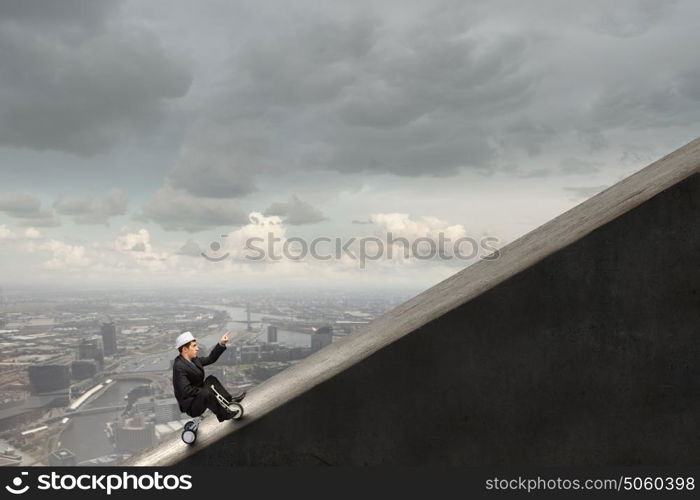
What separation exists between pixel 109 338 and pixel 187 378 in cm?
1448

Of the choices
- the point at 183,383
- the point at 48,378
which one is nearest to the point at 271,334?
the point at 48,378

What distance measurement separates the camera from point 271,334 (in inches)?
520

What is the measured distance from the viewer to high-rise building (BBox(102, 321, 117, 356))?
602 inches

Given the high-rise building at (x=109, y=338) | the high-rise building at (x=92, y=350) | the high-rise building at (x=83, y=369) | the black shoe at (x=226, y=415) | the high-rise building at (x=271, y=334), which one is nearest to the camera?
the black shoe at (x=226, y=415)

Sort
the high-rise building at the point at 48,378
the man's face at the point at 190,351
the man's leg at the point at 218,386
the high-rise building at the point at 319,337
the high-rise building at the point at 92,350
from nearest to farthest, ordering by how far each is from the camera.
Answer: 1. the man's leg at the point at 218,386
2. the man's face at the point at 190,351
3. the high-rise building at the point at 319,337
4. the high-rise building at the point at 48,378
5. the high-rise building at the point at 92,350

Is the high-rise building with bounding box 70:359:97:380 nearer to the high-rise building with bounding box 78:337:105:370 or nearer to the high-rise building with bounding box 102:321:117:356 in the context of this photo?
the high-rise building with bounding box 78:337:105:370

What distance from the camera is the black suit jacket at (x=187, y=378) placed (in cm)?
367

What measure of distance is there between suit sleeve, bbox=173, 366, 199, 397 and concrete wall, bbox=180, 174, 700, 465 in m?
0.64

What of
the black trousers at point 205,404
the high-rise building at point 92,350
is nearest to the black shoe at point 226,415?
the black trousers at point 205,404

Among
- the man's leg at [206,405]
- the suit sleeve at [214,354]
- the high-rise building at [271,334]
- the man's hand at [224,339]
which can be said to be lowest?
the high-rise building at [271,334]

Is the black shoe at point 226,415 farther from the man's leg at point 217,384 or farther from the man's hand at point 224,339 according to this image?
the man's hand at point 224,339

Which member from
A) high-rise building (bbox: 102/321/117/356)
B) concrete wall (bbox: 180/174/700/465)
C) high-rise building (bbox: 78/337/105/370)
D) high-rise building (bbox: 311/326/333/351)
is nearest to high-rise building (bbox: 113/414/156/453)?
high-rise building (bbox: 102/321/117/356)

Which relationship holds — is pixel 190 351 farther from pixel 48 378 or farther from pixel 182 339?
pixel 48 378
